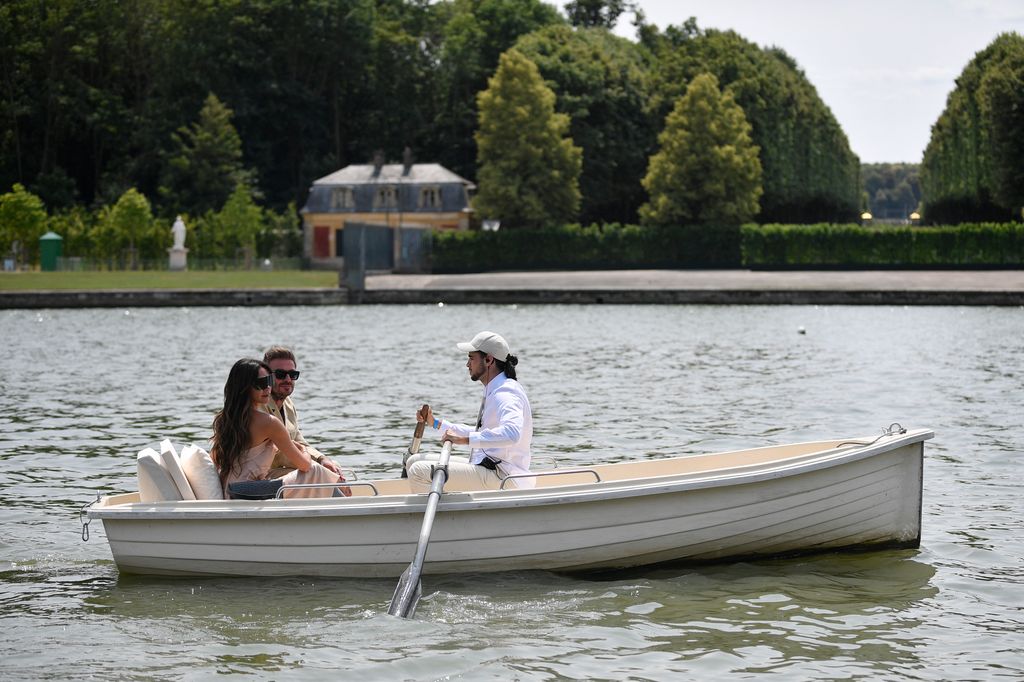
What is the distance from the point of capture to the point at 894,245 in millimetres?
68812

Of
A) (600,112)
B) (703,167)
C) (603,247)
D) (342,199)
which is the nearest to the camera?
(603,247)

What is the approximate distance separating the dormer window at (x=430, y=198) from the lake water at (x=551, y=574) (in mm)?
46423

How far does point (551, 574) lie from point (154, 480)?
323cm

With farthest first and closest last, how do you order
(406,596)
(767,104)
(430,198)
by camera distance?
(767,104)
(430,198)
(406,596)

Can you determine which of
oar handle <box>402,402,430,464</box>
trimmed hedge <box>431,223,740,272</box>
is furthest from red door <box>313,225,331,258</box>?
oar handle <box>402,402,430,464</box>

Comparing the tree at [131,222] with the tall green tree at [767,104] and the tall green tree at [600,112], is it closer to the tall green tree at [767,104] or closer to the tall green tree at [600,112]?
the tall green tree at [600,112]

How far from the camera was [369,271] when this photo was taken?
68.4m

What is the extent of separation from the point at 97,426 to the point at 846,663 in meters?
14.3

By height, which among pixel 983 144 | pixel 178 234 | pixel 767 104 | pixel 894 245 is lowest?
pixel 894 245

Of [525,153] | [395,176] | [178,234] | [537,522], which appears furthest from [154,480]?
[395,176]

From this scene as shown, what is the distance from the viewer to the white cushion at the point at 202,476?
34.9 feet

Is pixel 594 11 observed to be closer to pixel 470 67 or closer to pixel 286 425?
pixel 470 67

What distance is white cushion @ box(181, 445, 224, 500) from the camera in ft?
34.9

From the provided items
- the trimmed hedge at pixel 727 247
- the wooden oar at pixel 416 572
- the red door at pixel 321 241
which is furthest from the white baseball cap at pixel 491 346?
the red door at pixel 321 241
